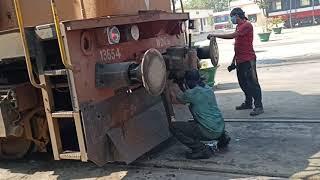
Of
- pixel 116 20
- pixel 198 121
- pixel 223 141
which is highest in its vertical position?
pixel 116 20

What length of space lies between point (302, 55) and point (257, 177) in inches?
464

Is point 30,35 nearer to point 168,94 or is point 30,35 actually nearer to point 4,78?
point 4,78

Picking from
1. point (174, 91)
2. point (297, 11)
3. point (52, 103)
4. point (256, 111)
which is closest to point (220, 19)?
point (297, 11)

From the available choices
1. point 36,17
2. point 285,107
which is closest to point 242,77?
point 285,107

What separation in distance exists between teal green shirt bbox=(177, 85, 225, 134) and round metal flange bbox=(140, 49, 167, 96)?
0.63 m

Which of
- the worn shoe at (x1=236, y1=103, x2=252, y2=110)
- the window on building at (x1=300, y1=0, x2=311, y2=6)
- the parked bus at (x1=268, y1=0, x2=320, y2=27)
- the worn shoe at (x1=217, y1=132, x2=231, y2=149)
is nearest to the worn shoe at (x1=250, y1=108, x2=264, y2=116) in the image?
the worn shoe at (x1=236, y1=103, x2=252, y2=110)

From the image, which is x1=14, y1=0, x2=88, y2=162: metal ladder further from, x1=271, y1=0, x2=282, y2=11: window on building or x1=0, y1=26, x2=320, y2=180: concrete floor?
x1=271, y1=0, x2=282, y2=11: window on building

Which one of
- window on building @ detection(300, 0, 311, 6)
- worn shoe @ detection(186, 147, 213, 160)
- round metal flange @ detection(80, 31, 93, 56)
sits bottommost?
worn shoe @ detection(186, 147, 213, 160)

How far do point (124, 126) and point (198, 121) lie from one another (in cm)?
92

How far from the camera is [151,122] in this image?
528 cm

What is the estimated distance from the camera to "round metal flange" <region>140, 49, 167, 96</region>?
4184 mm

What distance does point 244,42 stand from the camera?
701 cm

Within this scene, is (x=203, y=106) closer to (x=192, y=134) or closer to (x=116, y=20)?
(x=192, y=134)

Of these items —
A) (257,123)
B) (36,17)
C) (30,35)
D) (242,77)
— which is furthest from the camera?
(242,77)
